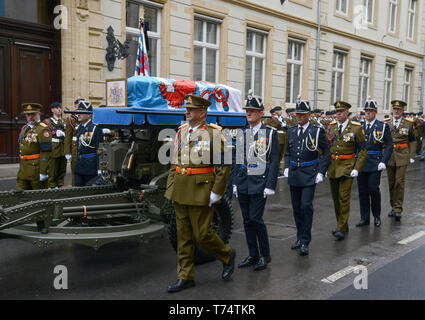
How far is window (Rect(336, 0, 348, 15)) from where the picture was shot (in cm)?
2108

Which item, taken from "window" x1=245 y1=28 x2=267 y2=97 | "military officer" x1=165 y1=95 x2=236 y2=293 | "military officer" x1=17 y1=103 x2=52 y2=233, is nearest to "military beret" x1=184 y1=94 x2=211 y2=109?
→ "military officer" x1=165 y1=95 x2=236 y2=293

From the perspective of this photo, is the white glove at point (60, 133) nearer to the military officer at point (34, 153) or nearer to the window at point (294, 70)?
the military officer at point (34, 153)

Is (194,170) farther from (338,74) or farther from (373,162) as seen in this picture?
(338,74)

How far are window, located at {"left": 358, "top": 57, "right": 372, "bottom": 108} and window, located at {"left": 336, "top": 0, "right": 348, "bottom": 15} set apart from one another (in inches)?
121

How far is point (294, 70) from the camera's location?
1934 centimetres

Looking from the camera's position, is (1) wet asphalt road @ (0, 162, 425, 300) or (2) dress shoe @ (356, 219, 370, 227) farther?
(2) dress shoe @ (356, 219, 370, 227)

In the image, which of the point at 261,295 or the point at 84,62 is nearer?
the point at 261,295

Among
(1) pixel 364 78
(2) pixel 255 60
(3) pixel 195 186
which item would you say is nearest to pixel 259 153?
(3) pixel 195 186

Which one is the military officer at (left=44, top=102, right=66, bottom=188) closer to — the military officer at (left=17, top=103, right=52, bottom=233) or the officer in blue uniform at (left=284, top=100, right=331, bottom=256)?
the military officer at (left=17, top=103, right=52, bottom=233)

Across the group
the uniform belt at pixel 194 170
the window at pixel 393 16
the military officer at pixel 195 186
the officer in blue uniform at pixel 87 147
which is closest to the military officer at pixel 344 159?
the military officer at pixel 195 186

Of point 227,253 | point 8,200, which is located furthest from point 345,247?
point 8,200

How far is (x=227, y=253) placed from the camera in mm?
4594
